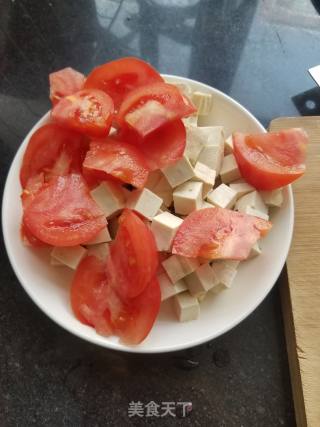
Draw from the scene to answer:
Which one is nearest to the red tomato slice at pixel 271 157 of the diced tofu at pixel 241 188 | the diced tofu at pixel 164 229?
the diced tofu at pixel 241 188

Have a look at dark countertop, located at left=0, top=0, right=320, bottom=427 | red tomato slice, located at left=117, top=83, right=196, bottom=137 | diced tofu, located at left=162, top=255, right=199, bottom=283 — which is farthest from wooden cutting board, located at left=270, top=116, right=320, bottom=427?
red tomato slice, located at left=117, top=83, right=196, bottom=137

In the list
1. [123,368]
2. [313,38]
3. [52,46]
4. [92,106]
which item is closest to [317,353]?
[123,368]

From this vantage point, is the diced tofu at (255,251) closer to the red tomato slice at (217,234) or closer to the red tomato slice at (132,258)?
the red tomato slice at (217,234)

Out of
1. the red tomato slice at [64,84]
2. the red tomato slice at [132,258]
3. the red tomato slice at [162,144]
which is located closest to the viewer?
the red tomato slice at [132,258]

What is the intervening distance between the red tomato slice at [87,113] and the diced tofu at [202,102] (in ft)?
0.85

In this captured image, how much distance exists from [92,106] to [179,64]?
61cm

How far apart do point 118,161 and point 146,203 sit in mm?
116

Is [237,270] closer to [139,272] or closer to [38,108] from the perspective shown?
[139,272]

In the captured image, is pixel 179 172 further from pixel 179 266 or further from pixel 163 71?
pixel 163 71

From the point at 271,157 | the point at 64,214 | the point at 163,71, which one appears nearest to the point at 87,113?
the point at 64,214

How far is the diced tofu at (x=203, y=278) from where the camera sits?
96cm

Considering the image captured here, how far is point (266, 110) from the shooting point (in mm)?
1420

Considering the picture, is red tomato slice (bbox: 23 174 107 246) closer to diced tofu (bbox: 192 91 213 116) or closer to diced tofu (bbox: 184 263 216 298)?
diced tofu (bbox: 184 263 216 298)

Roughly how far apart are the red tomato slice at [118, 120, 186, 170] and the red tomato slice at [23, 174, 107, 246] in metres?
0.16
